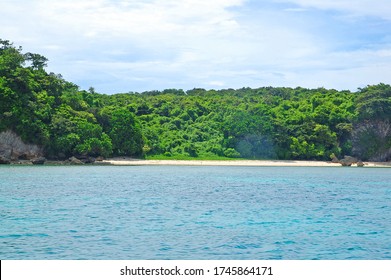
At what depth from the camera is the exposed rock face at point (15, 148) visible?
78125 mm

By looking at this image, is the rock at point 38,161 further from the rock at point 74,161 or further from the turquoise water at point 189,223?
the turquoise water at point 189,223

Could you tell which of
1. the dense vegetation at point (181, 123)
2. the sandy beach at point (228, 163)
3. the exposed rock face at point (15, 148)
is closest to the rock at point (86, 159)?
the dense vegetation at point (181, 123)

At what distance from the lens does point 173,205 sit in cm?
3195

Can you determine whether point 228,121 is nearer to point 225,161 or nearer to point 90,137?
point 225,161

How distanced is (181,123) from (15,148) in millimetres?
37317

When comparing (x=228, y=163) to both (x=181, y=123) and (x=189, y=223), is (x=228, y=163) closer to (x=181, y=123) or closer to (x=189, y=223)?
(x=181, y=123)

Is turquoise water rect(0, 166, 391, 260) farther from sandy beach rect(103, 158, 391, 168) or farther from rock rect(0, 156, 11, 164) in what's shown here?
sandy beach rect(103, 158, 391, 168)

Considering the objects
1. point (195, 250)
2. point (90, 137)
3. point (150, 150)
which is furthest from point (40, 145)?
point (195, 250)

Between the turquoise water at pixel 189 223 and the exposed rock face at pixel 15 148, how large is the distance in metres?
38.0

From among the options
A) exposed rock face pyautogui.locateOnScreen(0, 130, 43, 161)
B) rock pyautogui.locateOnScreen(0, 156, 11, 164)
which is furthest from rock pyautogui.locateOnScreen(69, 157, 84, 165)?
rock pyautogui.locateOnScreen(0, 156, 11, 164)

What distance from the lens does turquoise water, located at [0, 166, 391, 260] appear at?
18.5m
